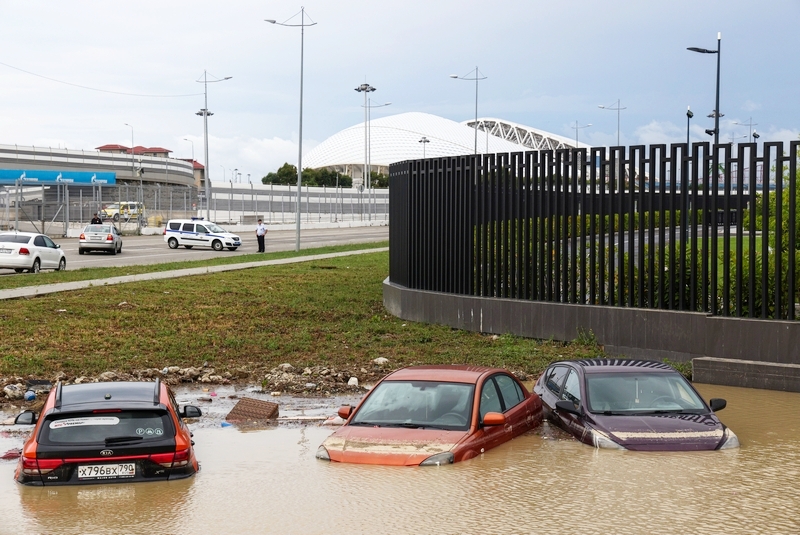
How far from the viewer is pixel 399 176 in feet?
73.7

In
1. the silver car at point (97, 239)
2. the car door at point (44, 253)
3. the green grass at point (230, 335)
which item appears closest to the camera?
the green grass at point (230, 335)

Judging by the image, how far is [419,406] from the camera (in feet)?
31.6

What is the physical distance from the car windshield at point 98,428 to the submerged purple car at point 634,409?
Result: 4.41m

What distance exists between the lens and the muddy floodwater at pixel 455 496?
294 inches

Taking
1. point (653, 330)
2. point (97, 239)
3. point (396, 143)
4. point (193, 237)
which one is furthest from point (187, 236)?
point (396, 143)

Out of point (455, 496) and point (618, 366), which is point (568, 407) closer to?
point (618, 366)

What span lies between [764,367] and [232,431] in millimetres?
7294

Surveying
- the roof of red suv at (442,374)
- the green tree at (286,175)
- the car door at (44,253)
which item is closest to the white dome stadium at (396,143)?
the green tree at (286,175)

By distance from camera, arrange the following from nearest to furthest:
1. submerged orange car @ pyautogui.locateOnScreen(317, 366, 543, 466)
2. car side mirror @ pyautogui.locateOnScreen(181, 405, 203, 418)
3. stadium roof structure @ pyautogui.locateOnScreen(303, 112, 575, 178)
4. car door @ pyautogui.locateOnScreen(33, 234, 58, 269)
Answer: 1. submerged orange car @ pyautogui.locateOnScreen(317, 366, 543, 466)
2. car side mirror @ pyautogui.locateOnScreen(181, 405, 203, 418)
3. car door @ pyautogui.locateOnScreen(33, 234, 58, 269)
4. stadium roof structure @ pyautogui.locateOnScreen(303, 112, 575, 178)

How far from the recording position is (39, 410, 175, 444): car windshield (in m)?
7.95

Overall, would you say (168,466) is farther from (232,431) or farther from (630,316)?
(630,316)

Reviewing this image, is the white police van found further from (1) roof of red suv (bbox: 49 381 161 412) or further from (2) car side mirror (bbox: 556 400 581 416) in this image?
(1) roof of red suv (bbox: 49 381 161 412)

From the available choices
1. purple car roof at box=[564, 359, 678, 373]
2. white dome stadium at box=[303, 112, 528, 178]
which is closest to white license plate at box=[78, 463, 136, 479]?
purple car roof at box=[564, 359, 678, 373]

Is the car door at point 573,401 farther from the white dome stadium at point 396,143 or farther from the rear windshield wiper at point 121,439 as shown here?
the white dome stadium at point 396,143
